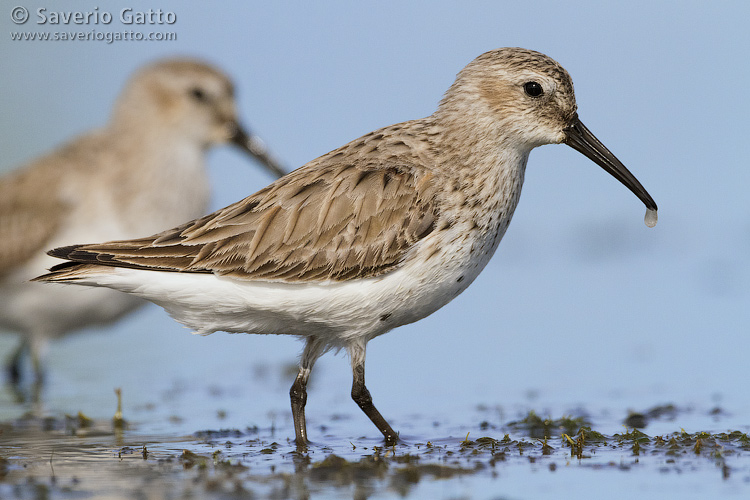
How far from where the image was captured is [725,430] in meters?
7.08

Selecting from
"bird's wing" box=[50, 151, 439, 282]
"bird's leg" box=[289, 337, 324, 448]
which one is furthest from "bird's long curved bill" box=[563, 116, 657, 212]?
"bird's leg" box=[289, 337, 324, 448]

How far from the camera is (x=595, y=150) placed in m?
7.26

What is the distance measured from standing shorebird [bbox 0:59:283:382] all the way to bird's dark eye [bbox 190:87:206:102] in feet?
0.05

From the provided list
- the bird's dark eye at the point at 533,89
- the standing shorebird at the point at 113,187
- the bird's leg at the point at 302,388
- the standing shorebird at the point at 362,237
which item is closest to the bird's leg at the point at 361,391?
the standing shorebird at the point at 362,237

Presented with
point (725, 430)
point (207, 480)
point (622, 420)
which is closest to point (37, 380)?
point (207, 480)

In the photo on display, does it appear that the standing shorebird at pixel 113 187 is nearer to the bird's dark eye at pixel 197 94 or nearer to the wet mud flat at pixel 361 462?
the bird's dark eye at pixel 197 94

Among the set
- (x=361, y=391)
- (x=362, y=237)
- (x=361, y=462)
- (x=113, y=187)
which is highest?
(x=113, y=187)

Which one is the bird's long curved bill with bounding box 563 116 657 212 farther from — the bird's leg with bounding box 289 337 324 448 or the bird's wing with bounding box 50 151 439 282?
the bird's leg with bounding box 289 337 324 448

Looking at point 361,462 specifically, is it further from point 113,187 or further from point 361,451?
point 113,187

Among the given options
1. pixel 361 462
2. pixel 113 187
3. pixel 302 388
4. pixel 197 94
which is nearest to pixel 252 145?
pixel 197 94

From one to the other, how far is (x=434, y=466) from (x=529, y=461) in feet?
1.93

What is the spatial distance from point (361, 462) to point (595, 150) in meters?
2.83

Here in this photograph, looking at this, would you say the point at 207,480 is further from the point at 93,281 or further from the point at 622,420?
the point at 622,420

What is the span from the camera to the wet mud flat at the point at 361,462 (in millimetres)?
5438
